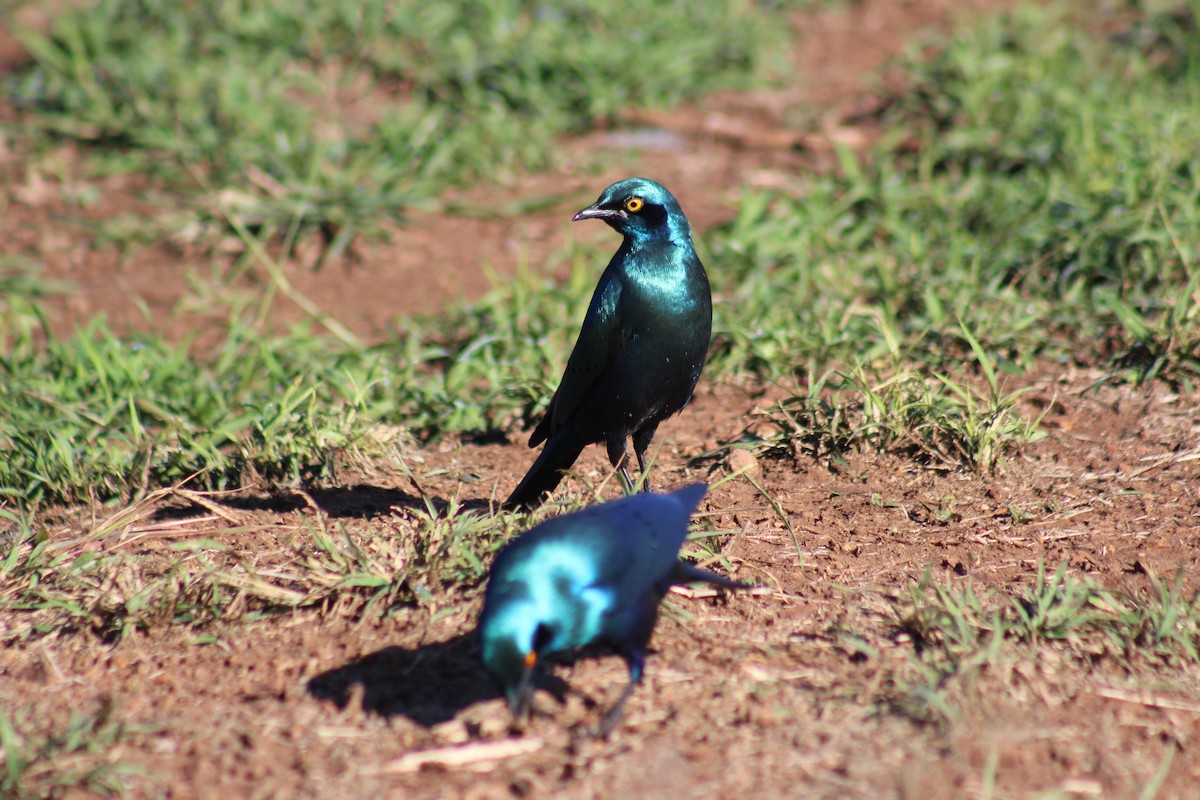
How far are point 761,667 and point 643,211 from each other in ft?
4.84

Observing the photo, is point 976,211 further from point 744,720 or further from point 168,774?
point 168,774

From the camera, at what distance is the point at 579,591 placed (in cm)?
269

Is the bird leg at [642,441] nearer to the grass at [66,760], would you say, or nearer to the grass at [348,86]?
the grass at [66,760]

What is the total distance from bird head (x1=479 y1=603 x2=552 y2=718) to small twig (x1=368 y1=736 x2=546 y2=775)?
10cm

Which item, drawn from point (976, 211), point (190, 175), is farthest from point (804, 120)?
point (190, 175)

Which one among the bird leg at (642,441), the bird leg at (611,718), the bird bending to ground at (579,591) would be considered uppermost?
the bird bending to ground at (579,591)

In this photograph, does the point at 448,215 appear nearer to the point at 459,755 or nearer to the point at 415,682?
the point at 415,682

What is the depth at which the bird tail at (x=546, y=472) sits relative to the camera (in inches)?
150

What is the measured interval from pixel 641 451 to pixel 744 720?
1422 millimetres

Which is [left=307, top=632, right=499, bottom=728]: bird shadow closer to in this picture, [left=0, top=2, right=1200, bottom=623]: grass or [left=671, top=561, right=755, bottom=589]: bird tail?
[left=0, top=2, right=1200, bottom=623]: grass

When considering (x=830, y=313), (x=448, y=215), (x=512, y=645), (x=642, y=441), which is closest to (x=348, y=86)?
(x=448, y=215)

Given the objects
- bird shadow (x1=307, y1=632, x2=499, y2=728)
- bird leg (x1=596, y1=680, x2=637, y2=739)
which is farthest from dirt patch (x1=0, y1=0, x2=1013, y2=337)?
bird leg (x1=596, y1=680, x2=637, y2=739)

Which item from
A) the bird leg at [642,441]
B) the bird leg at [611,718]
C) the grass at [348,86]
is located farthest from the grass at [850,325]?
the bird leg at [611,718]

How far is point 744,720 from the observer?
2760mm
